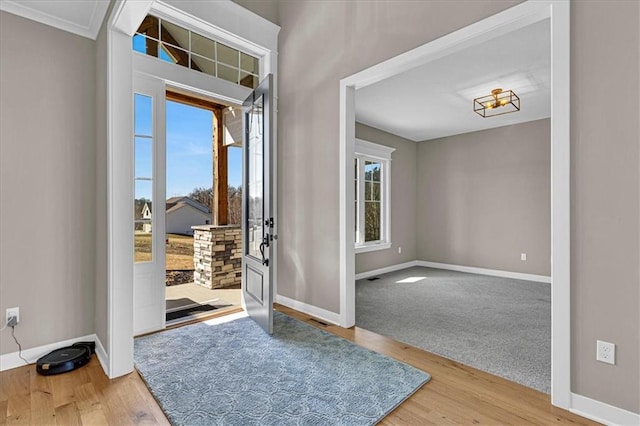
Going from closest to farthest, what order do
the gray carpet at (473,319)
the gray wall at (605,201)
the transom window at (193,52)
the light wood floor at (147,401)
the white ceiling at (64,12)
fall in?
the gray wall at (605,201), the light wood floor at (147,401), the white ceiling at (64,12), the gray carpet at (473,319), the transom window at (193,52)

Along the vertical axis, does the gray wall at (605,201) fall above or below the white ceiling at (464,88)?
below

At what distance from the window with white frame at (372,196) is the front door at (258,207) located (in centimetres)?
254

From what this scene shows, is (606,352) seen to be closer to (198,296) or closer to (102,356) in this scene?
(102,356)

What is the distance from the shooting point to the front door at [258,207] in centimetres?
293

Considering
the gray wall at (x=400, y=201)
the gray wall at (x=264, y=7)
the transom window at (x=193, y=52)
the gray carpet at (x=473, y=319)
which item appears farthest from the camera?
the gray wall at (x=400, y=201)

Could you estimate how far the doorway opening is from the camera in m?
4.86

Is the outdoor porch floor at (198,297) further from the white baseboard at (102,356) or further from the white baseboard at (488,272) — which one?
the white baseboard at (488,272)

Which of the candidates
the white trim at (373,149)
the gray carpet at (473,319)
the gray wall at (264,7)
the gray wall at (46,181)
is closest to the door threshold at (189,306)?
the gray wall at (46,181)

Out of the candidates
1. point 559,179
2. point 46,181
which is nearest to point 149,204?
point 46,181

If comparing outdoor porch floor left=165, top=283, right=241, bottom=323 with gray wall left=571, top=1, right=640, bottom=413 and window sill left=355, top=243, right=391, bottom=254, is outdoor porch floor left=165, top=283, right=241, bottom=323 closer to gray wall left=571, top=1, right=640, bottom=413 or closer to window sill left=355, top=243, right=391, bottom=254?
window sill left=355, top=243, right=391, bottom=254

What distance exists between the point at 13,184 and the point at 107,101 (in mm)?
962

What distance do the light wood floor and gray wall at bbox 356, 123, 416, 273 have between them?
12.1 feet

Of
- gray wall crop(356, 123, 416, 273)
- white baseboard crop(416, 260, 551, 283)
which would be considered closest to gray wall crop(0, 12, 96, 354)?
gray wall crop(356, 123, 416, 273)

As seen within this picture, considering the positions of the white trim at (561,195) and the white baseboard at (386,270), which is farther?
the white baseboard at (386,270)
